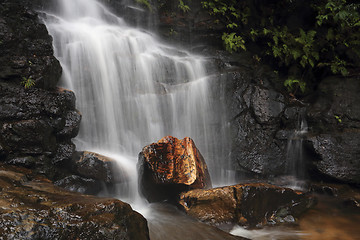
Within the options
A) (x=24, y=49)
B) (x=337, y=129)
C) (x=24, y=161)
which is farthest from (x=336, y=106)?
(x=24, y=49)

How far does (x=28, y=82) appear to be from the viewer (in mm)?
A: 4809

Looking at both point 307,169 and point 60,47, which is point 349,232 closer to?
point 307,169

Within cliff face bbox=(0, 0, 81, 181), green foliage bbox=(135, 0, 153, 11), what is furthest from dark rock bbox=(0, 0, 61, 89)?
green foliage bbox=(135, 0, 153, 11)

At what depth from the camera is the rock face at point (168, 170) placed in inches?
195

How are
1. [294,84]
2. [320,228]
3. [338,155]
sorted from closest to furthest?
[320,228] < [338,155] < [294,84]

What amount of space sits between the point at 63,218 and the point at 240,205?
10.1ft

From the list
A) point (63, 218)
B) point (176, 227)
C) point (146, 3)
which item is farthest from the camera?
point (146, 3)

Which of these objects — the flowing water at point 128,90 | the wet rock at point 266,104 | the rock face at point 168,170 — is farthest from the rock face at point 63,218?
the wet rock at point 266,104

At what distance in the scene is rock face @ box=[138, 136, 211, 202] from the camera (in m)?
4.96

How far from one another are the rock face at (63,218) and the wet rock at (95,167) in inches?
76.3

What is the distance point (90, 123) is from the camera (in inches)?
248

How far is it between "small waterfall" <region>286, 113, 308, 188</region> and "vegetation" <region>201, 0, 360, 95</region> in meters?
1.80

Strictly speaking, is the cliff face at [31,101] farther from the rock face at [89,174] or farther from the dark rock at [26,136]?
the rock face at [89,174]

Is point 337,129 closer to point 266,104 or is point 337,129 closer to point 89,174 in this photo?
point 266,104
